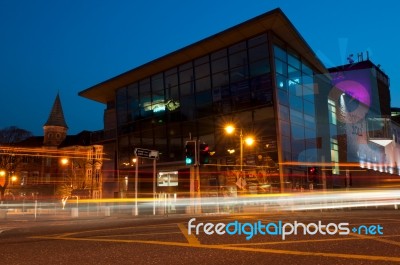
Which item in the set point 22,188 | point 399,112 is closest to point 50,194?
point 22,188

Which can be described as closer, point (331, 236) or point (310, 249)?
→ point (310, 249)

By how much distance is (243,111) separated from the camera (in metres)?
31.8

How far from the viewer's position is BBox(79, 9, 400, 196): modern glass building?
30.4 meters

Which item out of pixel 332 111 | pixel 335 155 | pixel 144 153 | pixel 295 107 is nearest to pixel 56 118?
pixel 332 111

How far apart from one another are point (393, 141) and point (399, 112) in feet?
93.1

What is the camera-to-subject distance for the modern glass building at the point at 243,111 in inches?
1197

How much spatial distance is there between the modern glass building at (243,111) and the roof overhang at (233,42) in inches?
3.1

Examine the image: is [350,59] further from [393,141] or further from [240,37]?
[240,37]

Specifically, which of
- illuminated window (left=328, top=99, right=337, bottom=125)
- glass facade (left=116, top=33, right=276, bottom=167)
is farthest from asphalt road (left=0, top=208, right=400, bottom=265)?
illuminated window (left=328, top=99, right=337, bottom=125)

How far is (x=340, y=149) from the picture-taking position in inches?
1479

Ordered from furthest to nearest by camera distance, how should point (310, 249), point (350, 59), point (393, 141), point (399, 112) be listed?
1. point (399, 112)
2. point (350, 59)
3. point (393, 141)
4. point (310, 249)

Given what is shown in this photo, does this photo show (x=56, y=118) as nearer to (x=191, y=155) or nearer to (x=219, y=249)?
(x=191, y=155)

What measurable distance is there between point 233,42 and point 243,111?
5750 millimetres

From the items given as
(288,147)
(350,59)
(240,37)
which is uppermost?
(350,59)
